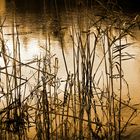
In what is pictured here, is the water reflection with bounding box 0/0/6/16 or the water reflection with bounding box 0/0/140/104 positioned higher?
the water reflection with bounding box 0/0/6/16

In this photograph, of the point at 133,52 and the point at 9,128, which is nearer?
the point at 9,128

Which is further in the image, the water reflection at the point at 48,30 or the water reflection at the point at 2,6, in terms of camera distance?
the water reflection at the point at 2,6

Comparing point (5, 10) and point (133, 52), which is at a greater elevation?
point (5, 10)

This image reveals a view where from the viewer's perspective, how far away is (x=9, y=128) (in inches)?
93.2

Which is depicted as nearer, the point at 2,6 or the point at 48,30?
the point at 48,30

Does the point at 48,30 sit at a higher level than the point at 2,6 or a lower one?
lower

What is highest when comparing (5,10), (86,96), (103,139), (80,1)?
(5,10)

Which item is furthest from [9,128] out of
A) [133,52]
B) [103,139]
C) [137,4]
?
[137,4]

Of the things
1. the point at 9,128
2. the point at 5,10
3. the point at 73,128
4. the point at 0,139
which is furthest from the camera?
the point at 5,10

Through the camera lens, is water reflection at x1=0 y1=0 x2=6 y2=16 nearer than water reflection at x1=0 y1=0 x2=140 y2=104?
No

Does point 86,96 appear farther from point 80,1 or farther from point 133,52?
point 133,52

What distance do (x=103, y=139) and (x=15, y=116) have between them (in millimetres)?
451

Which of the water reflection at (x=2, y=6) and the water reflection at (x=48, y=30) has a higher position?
the water reflection at (x=2, y=6)

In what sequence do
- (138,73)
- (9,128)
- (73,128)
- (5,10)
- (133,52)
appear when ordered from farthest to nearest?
(5,10) < (133,52) < (138,73) < (73,128) < (9,128)
